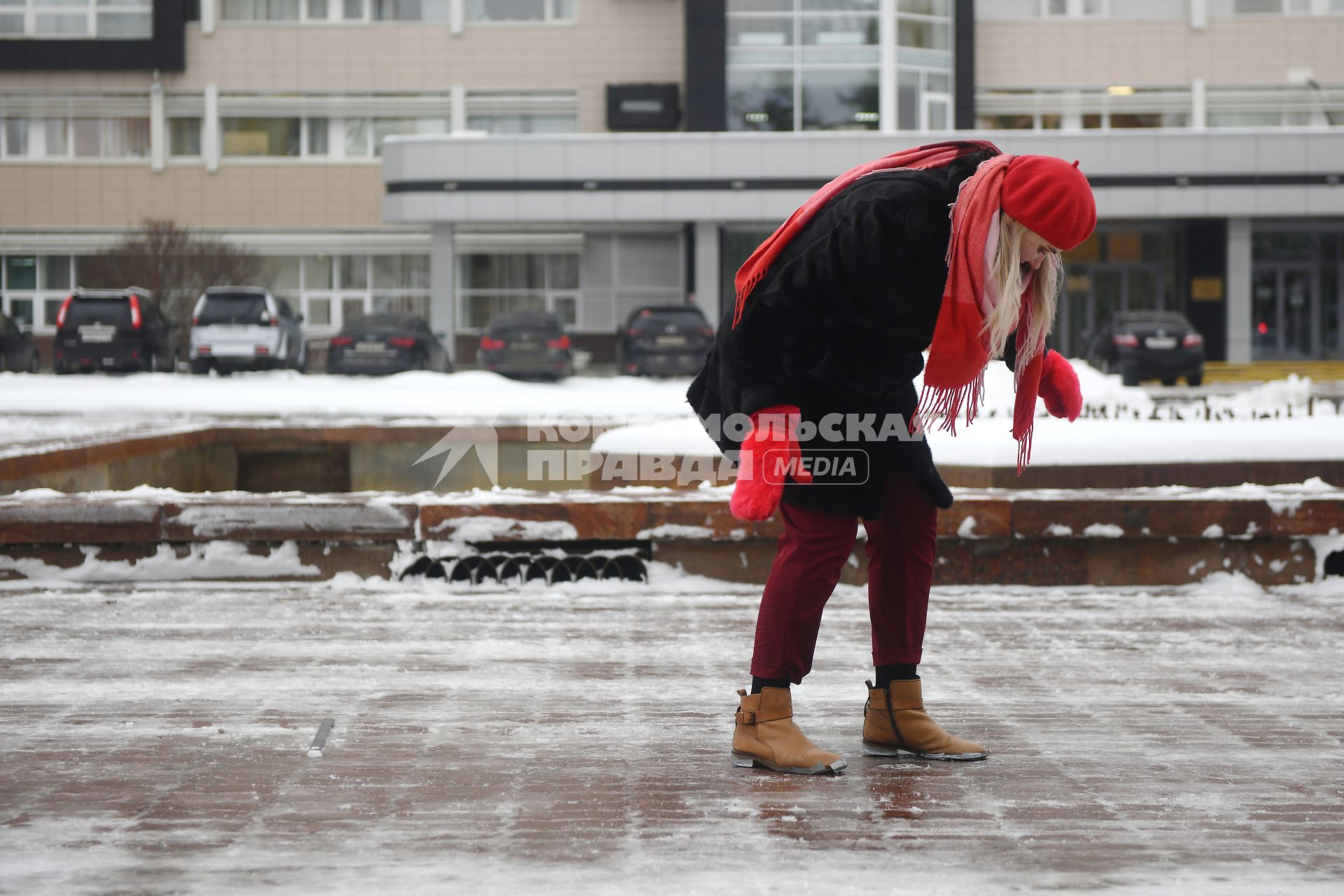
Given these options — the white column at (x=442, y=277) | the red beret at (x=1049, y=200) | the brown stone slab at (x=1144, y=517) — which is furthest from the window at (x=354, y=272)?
the red beret at (x=1049, y=200)

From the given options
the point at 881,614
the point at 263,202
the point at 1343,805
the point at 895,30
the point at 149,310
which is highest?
the point at 895,30

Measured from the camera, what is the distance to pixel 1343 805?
3062 millimetres

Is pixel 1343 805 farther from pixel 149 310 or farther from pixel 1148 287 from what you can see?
pixel 1148 287

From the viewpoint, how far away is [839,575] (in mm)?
3445

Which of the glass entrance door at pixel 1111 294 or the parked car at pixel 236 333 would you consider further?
the glass entrance door at pixel 1111 294

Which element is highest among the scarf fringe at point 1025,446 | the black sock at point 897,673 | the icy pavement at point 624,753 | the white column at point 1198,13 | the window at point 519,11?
the window at point 519,11

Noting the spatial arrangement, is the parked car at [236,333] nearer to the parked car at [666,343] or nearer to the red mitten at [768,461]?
the parked car at [666,343]

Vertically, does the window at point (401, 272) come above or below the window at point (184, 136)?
below

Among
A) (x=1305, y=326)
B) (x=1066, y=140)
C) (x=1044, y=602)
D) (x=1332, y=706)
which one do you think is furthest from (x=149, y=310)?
(x=1305, y=326)

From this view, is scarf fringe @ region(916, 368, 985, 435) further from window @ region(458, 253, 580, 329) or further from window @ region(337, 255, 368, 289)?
window @ region(337, 255, 368, 289)

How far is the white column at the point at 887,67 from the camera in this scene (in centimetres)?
3416

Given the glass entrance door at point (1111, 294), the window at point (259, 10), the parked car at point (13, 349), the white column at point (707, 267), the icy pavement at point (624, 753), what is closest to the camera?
the icy pavement at point (624, 753)

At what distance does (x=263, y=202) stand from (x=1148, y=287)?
23.6m

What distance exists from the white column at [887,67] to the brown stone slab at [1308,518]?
96.7ft
